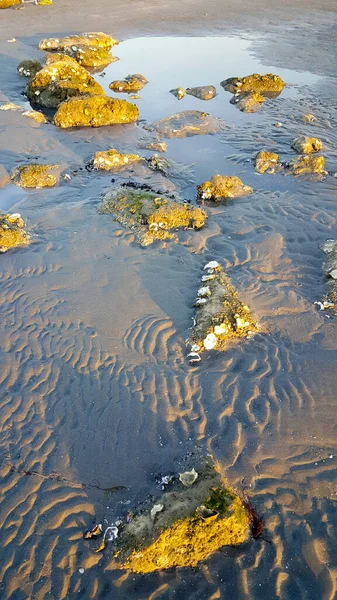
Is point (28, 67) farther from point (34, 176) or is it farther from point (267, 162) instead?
point (267, 162)

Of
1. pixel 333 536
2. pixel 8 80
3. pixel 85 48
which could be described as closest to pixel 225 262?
pixel 333 536

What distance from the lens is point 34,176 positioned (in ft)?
43.8

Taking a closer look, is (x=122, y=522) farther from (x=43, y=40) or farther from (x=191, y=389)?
(x=43, y=40)

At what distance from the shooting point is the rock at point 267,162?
45.3ft

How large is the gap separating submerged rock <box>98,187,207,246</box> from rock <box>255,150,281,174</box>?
3.65m

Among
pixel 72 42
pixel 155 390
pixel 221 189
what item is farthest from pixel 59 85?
pixel 155 390

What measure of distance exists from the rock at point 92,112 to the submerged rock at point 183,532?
15.6 m

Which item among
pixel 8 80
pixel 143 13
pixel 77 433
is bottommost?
pixel 77 433

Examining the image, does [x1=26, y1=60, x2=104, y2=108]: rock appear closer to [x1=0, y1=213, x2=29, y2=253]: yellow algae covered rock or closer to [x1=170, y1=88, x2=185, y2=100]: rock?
[x1=170, y1=88, x2=185, y2=100]: rock

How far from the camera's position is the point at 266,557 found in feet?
17.0

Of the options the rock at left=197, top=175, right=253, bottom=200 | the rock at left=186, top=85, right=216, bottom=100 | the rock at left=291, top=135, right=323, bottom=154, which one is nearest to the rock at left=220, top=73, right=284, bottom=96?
the rock at left=186, top=85, right=216, bottom=100

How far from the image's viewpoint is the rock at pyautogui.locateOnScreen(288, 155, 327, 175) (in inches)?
527

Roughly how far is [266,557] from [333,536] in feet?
3.11

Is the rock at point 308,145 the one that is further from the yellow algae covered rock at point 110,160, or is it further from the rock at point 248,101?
the yellow algae covered rock at point 110,160
